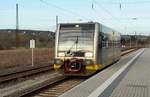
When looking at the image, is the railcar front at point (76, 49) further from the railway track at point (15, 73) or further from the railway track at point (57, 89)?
the railway track at point (15, 73)

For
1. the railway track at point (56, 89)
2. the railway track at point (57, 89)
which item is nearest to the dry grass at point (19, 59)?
the railway track at point (57, 89)

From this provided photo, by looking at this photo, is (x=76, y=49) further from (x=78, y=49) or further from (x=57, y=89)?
(x=57, y=89)

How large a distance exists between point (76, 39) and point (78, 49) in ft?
1.78

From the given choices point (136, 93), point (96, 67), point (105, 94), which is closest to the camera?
point (105, 94)

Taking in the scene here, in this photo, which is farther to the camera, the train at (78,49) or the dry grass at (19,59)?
the dry grass at (19,59)

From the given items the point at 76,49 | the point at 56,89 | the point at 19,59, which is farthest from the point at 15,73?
the point at 19,59

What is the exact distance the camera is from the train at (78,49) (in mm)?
17734

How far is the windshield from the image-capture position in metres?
18.1

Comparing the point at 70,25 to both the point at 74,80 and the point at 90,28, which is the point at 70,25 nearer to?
the point at 90,28

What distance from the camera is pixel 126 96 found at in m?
10.4

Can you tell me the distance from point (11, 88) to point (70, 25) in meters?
4.99

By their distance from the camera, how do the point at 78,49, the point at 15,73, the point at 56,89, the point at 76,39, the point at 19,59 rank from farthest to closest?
the point at 19,59
the point at 15,73
the point at 76,39
the point at 78,49
the point at 56,89

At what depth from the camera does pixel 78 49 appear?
1816 cm

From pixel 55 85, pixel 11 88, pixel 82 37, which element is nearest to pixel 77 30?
pixel 82 37
